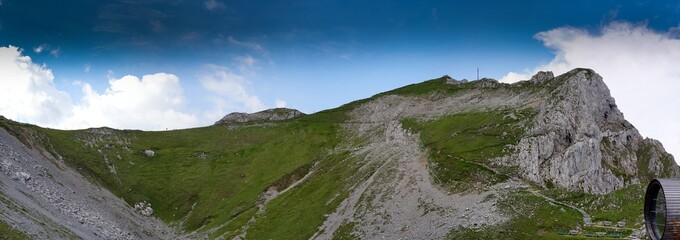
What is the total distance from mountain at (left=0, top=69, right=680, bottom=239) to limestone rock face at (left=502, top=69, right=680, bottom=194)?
411mm

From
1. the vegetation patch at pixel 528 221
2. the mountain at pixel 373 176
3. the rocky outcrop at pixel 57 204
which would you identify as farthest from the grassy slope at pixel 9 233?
the vegetation patch at pixel 528 221

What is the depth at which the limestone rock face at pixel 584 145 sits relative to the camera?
368ft

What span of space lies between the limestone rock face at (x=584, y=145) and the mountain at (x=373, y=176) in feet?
1.35

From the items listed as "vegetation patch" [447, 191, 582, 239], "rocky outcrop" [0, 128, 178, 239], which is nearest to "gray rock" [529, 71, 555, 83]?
"vegetation patch" [447, 191, 582, 239]

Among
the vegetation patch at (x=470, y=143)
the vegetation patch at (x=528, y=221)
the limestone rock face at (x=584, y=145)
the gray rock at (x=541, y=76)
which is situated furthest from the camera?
the gray rock at (x=541, y=76)

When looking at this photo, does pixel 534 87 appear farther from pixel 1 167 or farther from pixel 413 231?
pixel 1 167

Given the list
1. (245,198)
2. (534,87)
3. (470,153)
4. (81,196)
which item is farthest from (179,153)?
(534,87)

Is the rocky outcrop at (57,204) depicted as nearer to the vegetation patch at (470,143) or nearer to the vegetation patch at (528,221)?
the vegetation patch at (528,221)

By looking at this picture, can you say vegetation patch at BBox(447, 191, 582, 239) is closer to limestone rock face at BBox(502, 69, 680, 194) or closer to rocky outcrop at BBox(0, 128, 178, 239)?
limestone rock face at BBox(502, 69, 680, 194)

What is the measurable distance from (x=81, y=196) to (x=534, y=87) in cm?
13703

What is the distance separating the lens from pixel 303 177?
6363 inches

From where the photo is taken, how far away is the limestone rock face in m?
112

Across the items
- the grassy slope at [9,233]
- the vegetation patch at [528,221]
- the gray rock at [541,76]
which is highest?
the gray rock at [541,76]

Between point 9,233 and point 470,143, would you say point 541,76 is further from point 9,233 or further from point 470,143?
point 9,233
